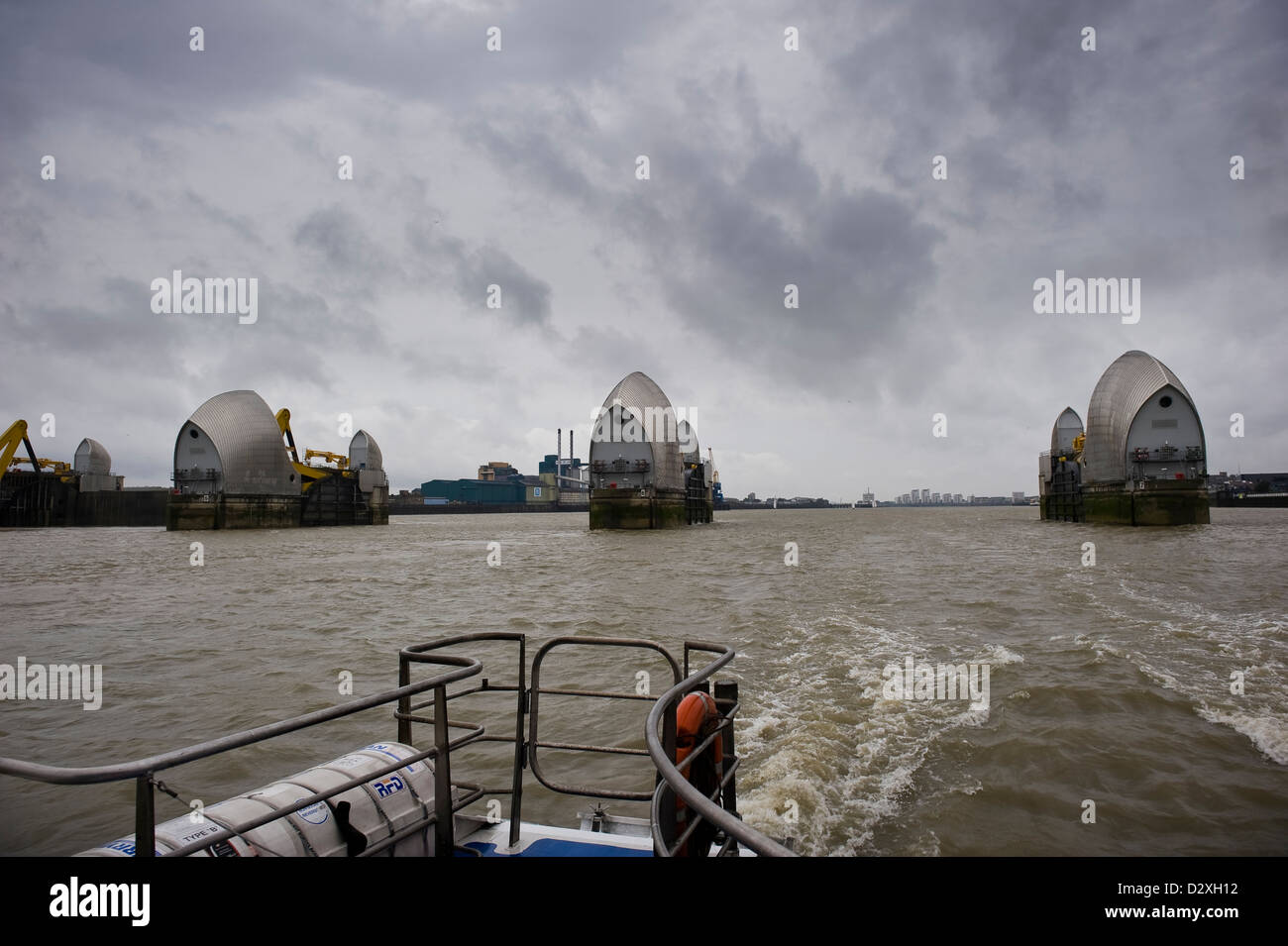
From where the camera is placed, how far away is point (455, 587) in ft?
60.7

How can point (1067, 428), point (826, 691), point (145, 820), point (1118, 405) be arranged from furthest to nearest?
point (1067, 428), point (1118, 405), point (826, 691), point (145, 820)

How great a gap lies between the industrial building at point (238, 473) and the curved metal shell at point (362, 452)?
818 cm

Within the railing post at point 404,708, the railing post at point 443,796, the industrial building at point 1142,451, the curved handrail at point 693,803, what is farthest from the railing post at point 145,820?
the industrial building at point 1142,451

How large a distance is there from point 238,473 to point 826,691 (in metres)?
60.0

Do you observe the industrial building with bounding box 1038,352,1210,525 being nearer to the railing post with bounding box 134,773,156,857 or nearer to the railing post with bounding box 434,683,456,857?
the railing post with bounding box 434,683,456,857

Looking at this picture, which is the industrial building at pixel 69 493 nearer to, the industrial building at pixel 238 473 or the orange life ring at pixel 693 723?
the industrial building at pixel 238 473

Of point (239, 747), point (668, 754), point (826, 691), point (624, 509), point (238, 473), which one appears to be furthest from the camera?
point (238, 473)

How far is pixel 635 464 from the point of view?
49.9 metres

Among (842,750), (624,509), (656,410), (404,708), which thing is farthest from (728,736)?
(656,410)

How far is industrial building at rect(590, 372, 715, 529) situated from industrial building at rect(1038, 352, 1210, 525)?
31.6 meters

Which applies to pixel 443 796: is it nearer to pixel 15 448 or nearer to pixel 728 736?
pixel 728 736

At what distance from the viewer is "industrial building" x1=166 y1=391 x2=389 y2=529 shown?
53.7 metres
